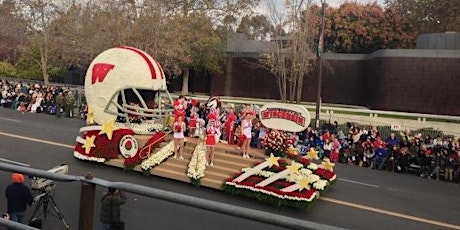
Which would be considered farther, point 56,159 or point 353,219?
point 56,159

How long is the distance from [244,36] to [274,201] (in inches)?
1320

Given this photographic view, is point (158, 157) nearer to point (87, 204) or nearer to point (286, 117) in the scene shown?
point (286, 117)

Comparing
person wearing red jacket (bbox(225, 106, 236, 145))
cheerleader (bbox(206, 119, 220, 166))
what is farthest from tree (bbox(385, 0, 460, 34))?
cheerleader (bbox(206, 119, 220, 166))

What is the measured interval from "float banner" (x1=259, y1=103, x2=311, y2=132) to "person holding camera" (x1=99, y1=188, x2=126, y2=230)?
9.57 metres

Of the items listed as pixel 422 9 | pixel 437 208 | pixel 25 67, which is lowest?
pixel 437 208

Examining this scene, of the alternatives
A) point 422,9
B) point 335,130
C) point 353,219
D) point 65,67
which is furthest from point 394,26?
point 353,219

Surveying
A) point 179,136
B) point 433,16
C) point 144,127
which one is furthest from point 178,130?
point 433,16

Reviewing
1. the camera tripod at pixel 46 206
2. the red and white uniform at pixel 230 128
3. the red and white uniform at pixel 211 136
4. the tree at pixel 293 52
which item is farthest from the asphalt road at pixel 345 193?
the tree at pixel 293 52

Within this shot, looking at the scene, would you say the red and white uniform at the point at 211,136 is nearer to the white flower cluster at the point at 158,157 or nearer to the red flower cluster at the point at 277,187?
the white flower cluster at the point at 158,157

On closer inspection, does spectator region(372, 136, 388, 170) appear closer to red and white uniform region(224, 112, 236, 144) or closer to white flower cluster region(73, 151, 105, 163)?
red and white uniform region(224, 112, 236, 144)

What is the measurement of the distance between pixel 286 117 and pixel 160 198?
10.8 meters

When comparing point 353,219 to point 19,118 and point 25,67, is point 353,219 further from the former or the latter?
point 25,67

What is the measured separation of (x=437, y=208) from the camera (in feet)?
42.5

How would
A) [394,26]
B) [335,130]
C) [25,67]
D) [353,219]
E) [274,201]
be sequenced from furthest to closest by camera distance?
[25,67] → [394,26] → [335,130] → [274,201] → [353,219]
